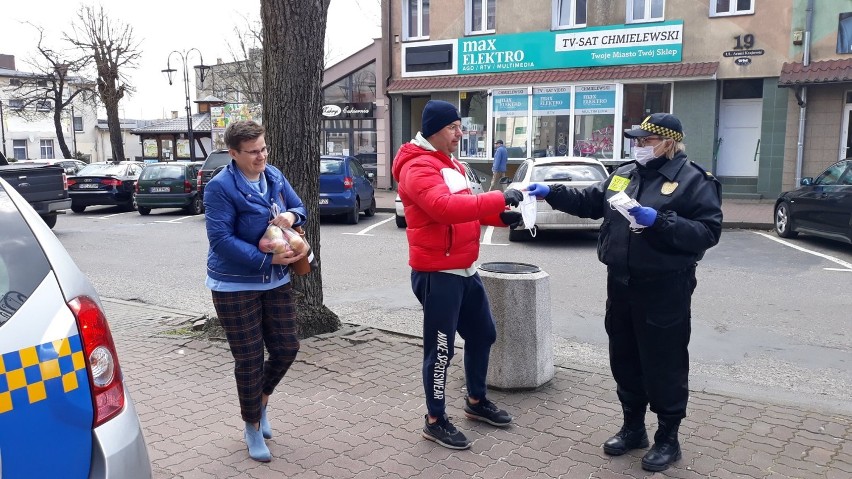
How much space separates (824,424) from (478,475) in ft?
7.23

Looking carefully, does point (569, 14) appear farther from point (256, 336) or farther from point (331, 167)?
point (256, 336)

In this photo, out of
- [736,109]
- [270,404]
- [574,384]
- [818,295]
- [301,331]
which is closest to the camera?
[270,404]

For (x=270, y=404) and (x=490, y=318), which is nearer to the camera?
(x=490, y=318)

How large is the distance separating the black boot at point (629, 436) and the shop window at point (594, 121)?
16.0 m

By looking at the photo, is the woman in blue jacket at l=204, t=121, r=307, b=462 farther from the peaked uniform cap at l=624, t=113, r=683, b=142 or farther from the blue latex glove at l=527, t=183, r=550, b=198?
the peaked uniform cap at l=624, t=113, r=683, b=142

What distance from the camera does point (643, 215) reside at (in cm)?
322

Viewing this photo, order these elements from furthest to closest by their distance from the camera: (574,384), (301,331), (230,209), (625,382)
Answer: (301,331) → (574,384) → (625,382) → (230,209)

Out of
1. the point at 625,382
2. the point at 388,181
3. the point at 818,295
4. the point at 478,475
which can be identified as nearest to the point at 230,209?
the point at 478,475

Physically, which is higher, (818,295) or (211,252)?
(211,252)

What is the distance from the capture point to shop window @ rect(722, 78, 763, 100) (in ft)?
57.8

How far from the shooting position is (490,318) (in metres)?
4.01

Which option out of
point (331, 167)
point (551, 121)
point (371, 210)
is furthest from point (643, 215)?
point (551, 121)

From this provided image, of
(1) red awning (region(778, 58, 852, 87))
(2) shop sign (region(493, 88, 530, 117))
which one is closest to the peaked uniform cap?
(1) red awning (region(778, 58, 852, 87))

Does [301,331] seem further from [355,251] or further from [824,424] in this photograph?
[355,251]
